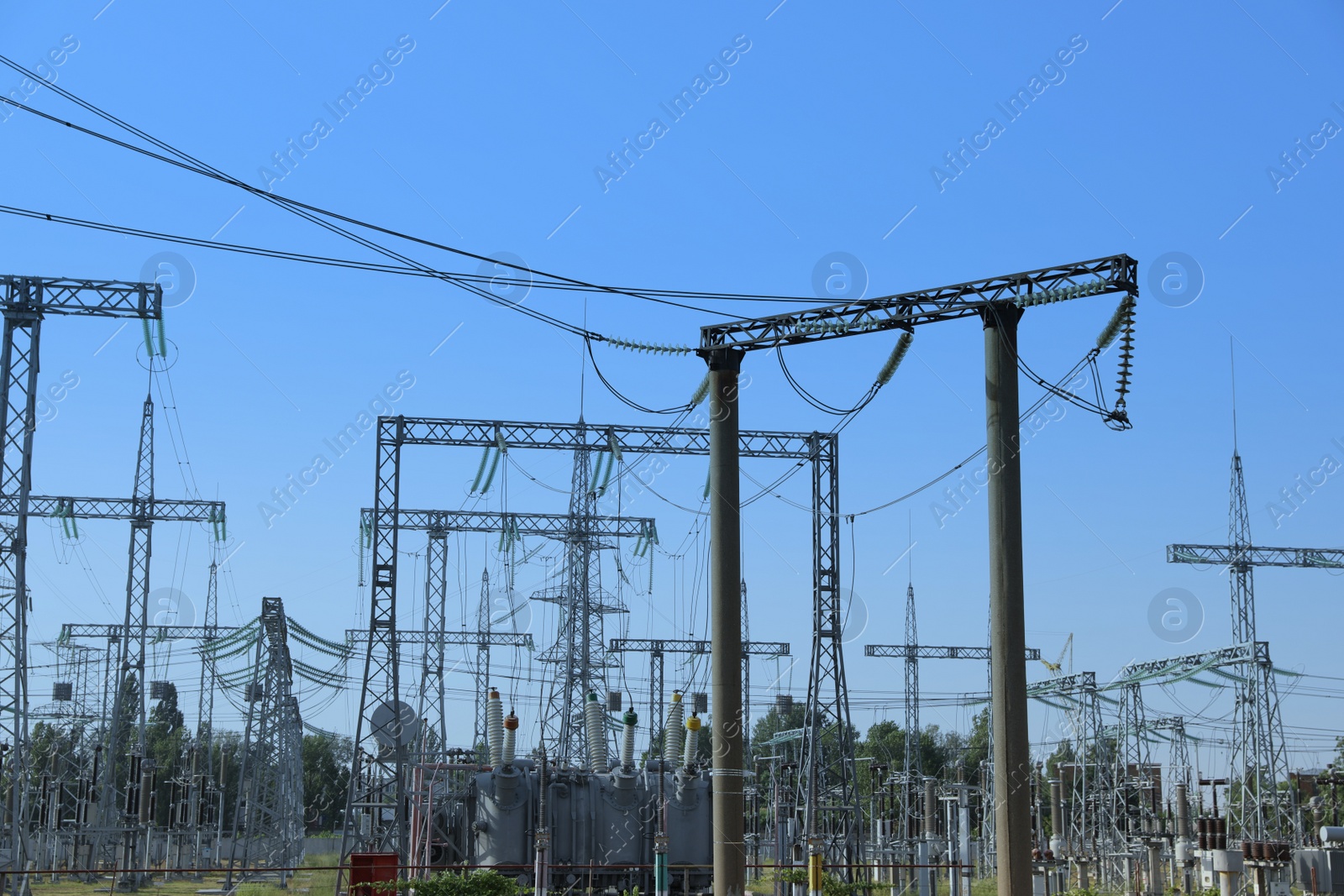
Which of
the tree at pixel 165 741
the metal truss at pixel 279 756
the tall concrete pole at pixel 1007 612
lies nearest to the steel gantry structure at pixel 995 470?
the tall concrete pole at pixel 1007 612

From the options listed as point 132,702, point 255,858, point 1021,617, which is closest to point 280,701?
point 255,858

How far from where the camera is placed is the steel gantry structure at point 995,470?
15711 mm

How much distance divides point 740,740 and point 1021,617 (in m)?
4.87

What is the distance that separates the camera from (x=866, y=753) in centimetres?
10150

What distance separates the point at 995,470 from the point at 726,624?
5.01 metres

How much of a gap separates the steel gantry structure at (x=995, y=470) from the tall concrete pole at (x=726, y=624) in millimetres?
17

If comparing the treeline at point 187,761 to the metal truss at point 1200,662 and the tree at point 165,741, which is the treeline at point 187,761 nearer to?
the tree at point 165,741

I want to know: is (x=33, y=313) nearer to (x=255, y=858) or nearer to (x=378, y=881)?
(x=378, y=881)

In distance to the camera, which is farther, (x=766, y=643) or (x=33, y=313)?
(x=766, y=643)

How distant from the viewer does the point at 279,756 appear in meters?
43.1

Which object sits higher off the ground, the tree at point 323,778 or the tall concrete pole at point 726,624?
the tall concrete pole at point 726,624

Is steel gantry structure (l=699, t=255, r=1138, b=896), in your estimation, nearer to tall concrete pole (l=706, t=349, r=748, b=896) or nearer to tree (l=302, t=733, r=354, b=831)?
tall concrete pole (l=706, t=349, r=748, b=896)

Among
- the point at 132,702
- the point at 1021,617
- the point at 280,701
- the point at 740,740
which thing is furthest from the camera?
the point at 132,702

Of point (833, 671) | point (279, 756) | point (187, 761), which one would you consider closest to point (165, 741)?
point (187, 761)
